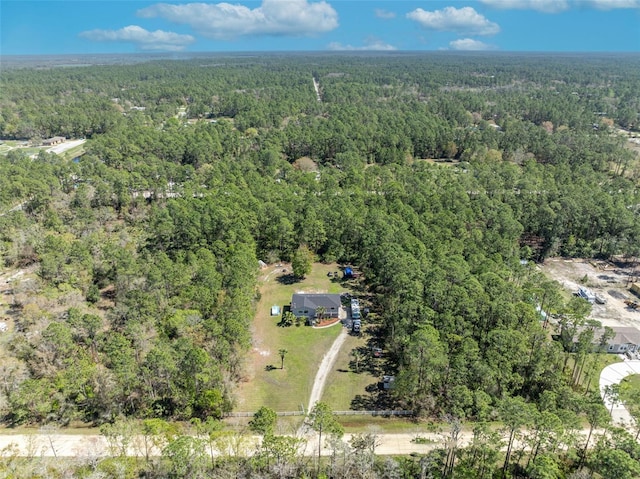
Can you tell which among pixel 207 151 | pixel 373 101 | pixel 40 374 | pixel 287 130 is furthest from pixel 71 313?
pixel 373 101

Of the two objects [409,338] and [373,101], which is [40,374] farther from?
[373,101]

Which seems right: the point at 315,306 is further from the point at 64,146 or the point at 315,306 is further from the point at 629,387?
the point at 64,146

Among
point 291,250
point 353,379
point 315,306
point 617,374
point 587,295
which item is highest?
point 291,250

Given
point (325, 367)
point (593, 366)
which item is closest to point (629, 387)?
point (593, 366)

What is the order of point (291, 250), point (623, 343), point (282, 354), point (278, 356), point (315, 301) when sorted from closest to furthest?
point (282, 354) → point (623, 343) → point (278, 356) → point (315, 301) → point (291, 250)

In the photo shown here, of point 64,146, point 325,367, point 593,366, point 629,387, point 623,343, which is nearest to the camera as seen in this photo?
point 629,387

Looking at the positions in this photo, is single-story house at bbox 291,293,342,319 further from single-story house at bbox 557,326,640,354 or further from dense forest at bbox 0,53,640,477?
single-story house at bbox 557,326,640,354

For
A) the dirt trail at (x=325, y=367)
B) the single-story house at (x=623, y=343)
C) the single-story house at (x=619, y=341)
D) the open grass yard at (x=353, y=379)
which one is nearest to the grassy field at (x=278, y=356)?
the dirt trail at (x=325, y=367)

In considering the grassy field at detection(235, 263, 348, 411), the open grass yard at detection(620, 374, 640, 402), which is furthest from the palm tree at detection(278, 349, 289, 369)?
the open grass yard at detection(620, 374, 640, 402)
